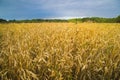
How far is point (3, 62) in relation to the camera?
269 centimetres

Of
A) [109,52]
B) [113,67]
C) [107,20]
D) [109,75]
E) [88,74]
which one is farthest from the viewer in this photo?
[107,20]

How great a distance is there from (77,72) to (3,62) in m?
0.97

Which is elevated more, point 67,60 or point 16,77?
point 67,60

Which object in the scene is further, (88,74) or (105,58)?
(105,58)

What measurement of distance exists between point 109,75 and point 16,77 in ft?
3.64

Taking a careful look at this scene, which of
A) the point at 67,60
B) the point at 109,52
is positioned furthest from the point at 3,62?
the point at 109,52

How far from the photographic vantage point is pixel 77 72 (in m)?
2.38

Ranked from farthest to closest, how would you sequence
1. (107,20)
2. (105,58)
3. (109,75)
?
1. (107,20)
2. (105,58)
3. (109,75)

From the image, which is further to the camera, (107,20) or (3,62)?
(107,20)

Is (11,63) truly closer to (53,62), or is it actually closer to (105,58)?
(53,62)

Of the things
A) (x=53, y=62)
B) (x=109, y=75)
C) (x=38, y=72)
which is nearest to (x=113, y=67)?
(x=109, y=75)

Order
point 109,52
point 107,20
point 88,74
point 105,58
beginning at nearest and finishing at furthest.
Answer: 1. point 88,74
2. point 105,58
3. point 109,52
4. point 107,20

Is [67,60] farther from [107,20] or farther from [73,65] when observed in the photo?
[107,20]

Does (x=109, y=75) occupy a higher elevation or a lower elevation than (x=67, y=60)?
lower
